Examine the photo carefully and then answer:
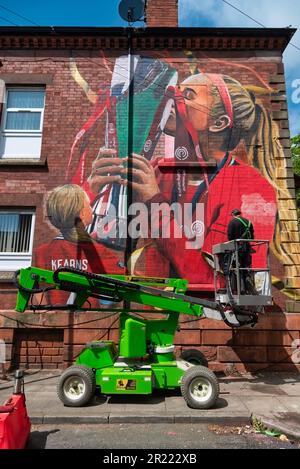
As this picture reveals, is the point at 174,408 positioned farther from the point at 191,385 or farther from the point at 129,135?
the point at 129,135

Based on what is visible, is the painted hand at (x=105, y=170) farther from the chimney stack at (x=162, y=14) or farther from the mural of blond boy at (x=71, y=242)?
the chimney stack at (x=162, y=14)

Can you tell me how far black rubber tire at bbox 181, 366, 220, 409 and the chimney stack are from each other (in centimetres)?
1022

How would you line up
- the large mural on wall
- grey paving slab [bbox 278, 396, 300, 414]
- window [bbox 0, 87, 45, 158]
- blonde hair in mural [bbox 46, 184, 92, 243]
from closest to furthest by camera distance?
grey paving slab [bbox 278, 396, 300, 414] < the large mural on wall < blonde hair in mural [bbox 46, 184, 92, 243] < window [bbox 0, 87, 45, 158]

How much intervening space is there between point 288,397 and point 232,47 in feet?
31.2

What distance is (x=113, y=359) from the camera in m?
6.38

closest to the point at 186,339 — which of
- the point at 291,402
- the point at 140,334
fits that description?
the point at 140,334

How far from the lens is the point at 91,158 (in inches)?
385

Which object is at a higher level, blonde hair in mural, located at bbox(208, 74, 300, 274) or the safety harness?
blonde hair in mural, located at bbox(208, 74, 300, 274)

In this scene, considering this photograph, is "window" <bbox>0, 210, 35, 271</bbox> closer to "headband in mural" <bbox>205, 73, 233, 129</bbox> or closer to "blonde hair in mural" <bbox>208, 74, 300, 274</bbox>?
"blonde hair in mural" <bbox>208, 74, 300, 274</bbox>

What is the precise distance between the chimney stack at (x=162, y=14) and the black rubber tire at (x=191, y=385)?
10217 millimetres

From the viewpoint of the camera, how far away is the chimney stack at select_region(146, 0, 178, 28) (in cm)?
1104

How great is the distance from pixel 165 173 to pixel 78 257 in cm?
327

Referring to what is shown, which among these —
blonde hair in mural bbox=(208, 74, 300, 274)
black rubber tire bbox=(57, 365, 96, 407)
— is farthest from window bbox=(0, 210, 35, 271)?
blonde hair in mural bbox=(208, 74, 300, 274)

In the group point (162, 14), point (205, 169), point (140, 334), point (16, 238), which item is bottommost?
point (140, 334)
